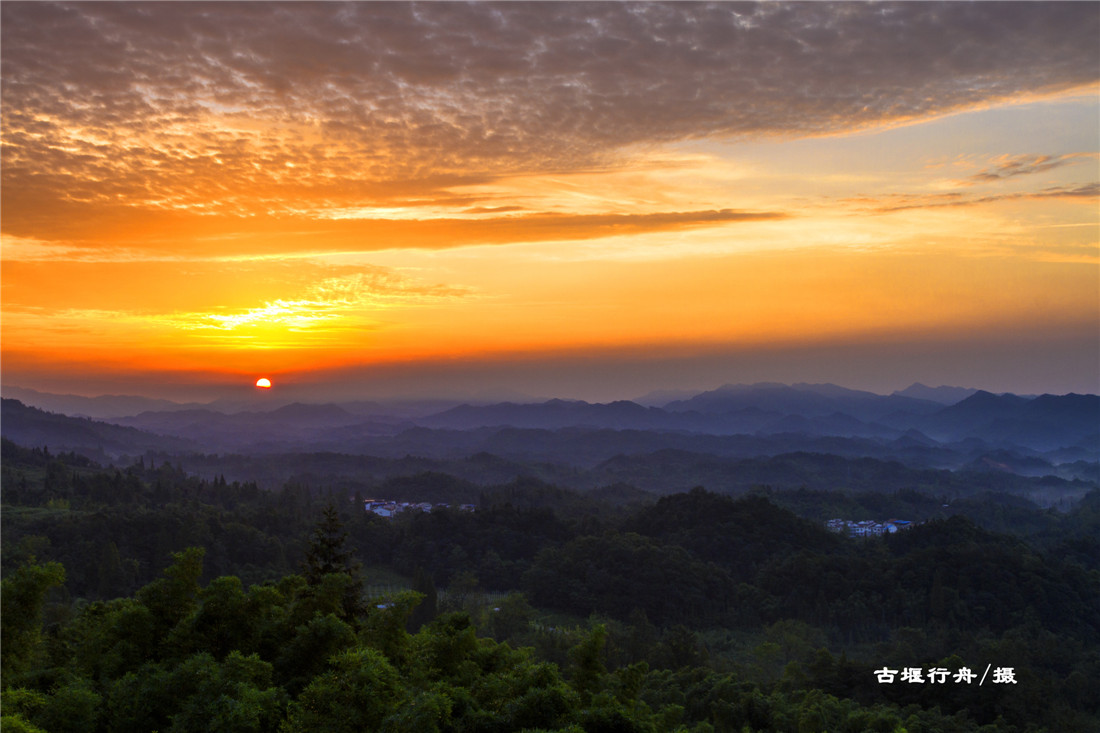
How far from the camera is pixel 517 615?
51625 mm

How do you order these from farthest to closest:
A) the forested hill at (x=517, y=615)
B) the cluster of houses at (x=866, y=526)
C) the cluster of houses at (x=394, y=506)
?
the cluster of houses at (x=394, y=506), the cluster of houses at (x=866, y=526), the forested hill at (x=517, y=615)

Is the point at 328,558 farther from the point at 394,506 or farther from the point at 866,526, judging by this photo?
the point at 394,506

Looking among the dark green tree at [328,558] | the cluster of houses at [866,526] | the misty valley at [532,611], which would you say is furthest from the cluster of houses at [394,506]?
the dark green tree at [328,558]

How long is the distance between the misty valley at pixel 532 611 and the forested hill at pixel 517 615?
94 mm

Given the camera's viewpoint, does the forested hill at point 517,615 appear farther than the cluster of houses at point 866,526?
No

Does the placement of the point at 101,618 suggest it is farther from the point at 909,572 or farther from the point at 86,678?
the point at 909,572

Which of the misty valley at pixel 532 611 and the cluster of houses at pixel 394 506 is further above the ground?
the misty valley at pixel 532 611

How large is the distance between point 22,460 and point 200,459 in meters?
84.9

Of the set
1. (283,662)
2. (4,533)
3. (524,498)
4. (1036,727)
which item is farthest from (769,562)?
(4,533)

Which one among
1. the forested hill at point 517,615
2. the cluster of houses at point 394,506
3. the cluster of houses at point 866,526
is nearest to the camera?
the forested hill at point 517,615

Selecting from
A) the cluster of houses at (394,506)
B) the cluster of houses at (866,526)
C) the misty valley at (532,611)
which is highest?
the misty valley at (532,611)

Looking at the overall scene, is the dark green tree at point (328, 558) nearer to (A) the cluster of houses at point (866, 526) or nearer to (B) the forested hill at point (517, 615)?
(B) the forested hill at point (517, 615)

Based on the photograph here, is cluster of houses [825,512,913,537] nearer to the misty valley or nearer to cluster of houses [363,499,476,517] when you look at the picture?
the misty valley

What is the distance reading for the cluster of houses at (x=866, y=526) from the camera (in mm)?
91725
